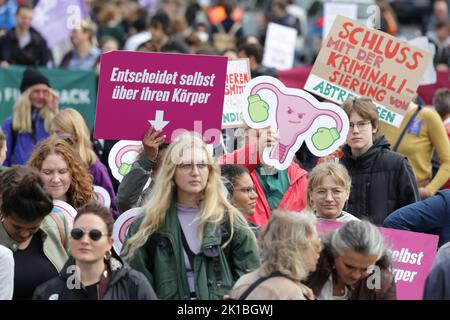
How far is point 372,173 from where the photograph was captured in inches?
352

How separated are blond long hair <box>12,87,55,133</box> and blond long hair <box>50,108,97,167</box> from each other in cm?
140

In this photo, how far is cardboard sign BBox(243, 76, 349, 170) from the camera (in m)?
8.72

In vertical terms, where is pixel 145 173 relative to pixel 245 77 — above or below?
below

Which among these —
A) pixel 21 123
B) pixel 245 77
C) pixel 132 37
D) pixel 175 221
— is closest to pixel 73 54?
pixel 132 37

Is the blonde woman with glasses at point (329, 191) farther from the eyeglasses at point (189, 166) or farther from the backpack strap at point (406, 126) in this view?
the backpack strap at point (406, 126)

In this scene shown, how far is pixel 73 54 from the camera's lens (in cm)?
1780

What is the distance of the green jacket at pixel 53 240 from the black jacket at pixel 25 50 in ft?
31.8

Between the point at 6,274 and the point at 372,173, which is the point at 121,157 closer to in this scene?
the point at 372,173

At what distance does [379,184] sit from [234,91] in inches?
58.6

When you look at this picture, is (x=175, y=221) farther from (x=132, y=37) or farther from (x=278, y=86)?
(x=132, y=37)

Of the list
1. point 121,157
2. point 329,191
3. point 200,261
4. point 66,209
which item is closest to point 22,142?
point 121,157

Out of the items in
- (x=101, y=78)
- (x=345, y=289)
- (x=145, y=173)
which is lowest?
(x=345, y=289)

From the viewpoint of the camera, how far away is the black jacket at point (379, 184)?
29.1 feet

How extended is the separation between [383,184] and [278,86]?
3.33 ft
